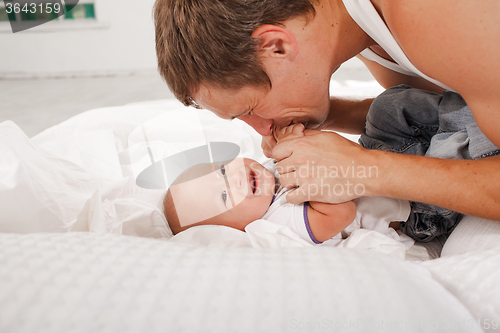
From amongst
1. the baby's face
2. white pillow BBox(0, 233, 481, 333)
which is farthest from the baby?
white pillow BBox(0, 233, 481, 333)

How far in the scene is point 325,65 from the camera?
3.00ft

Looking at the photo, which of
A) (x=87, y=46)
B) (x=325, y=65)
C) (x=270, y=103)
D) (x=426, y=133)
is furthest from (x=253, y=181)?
(x=87, y=46)

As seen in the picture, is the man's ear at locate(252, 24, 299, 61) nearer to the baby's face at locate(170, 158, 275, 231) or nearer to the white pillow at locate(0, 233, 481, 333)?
the baby's face at locate(170, 158, 275, 231)

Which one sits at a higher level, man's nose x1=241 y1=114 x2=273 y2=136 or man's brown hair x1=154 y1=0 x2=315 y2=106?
man's brown hair x1=154 y1=0 x2=315 y2=106

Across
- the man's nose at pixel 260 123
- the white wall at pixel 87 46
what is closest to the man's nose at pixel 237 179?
the man's nose at pixel 260 123

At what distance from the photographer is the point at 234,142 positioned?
4.38 ft

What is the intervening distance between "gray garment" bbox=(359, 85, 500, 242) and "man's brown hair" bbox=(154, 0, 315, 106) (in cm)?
42

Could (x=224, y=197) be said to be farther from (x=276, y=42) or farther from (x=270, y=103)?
(x=276, y=42)

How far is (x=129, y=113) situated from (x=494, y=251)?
1.37 metres

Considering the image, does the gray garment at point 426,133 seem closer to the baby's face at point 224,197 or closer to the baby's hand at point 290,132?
the baby's hand at point 290,132

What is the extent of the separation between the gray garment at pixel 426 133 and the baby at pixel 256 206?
2.5 inches

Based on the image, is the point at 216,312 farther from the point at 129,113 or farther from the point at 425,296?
the point at 129,113

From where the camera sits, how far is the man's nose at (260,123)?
1.02 m

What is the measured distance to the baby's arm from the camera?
91cm
